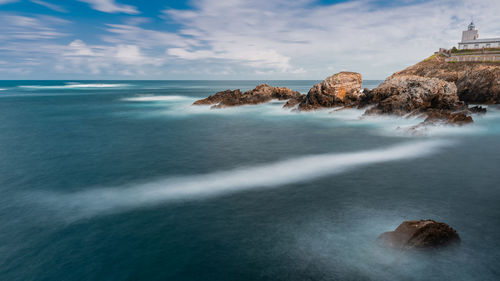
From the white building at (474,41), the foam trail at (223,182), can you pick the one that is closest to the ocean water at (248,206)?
the foam trail at (223,182)

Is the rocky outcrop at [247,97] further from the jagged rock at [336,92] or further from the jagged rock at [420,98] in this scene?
the jagged rock at [420,98]

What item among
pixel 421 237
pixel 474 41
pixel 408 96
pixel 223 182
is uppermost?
pixel 474 41

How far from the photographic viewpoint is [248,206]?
12.3 meters

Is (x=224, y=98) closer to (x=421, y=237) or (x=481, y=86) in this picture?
(x=481, y=86)

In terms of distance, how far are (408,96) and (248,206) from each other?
27.3 metres

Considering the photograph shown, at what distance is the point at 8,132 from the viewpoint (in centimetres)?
3234

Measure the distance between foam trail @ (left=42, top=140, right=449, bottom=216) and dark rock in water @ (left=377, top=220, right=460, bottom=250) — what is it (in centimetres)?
664

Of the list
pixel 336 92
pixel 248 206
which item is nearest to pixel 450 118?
pixel 336 92

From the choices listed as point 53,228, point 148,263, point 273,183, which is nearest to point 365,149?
A: point 273,183

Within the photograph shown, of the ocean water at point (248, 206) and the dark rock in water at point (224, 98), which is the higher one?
the dark rock in water at point (224, 98)

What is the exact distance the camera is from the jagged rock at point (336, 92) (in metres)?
41.2

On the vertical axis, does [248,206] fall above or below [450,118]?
below

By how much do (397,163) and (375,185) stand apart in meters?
4.34

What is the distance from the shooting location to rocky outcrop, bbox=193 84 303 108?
1997 inches
